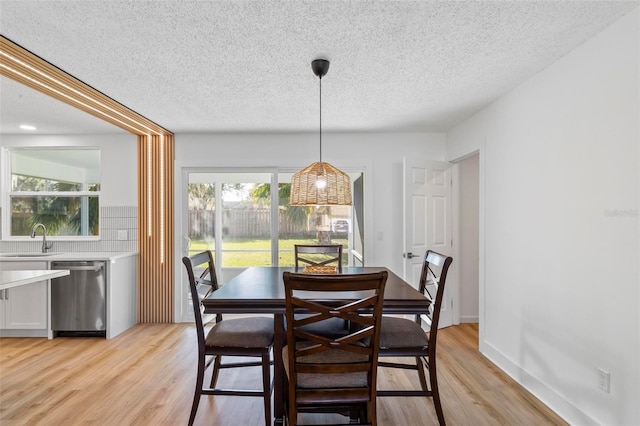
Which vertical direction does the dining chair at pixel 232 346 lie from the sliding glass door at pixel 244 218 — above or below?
below

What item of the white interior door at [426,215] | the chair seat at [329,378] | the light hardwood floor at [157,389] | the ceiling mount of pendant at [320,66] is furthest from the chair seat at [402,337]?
the ceiling mount of pendant at [320,66]

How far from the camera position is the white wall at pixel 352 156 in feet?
13.2

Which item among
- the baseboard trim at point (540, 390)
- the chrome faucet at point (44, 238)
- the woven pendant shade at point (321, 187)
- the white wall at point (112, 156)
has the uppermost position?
the white wall at point (112, 156)

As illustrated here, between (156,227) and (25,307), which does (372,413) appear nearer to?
(156,227)

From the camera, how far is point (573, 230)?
2.01 m

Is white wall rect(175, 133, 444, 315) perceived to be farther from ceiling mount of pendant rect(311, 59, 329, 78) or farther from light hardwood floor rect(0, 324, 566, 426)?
ceiling mount of pendant rect(311, 59, 329, 78)

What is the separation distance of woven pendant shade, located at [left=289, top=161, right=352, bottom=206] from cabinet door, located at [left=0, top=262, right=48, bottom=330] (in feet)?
10.2

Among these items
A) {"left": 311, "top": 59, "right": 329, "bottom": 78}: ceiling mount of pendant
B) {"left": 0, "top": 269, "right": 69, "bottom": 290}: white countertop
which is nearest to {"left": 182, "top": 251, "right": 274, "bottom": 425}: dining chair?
{"left": 0, "top": 269, "right": 69, "bottom": 290}: white countertop

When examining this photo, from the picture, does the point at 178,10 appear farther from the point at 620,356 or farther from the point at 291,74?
the point at 620,356

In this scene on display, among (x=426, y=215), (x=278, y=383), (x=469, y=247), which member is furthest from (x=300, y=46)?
(x=469, y=247)

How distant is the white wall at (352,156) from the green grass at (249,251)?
514 millimetres

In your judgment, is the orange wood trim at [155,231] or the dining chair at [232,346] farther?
the orange wood trim at [155,231]

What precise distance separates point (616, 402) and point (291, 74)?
2720mm

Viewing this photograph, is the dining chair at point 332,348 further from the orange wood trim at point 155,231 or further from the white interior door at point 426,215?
the orange wood trim at point 155,231
